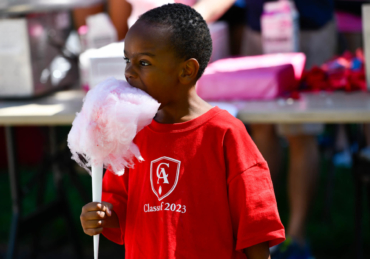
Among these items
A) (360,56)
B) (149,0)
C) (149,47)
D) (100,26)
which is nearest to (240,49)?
(360,56)

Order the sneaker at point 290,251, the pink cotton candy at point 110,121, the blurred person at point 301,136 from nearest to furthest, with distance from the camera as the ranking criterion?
the pink cotton candy at point 110,121
the sneaker at point 290,251
the blurred person at point 301,136

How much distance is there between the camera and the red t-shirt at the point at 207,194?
88 cm

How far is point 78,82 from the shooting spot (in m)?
2.19

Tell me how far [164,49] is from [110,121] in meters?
0.17

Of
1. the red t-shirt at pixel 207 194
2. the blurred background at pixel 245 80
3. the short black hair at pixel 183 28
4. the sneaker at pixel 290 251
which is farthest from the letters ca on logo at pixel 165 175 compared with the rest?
the sneaker at pixel 290 251

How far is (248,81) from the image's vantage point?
1.54 metres

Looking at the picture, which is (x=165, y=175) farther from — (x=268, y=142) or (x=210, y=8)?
(x=268, y=142)

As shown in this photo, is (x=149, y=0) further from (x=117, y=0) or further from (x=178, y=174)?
(x=178, y=174)

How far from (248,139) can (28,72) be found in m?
1.20

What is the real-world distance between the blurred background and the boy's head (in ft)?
1.63

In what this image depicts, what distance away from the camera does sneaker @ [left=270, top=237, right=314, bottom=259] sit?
1724mm

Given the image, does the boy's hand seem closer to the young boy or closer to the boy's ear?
the young boy

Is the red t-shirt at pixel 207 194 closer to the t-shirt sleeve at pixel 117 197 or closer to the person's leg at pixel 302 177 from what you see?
the t-shirt sleeve at pixel 117 197

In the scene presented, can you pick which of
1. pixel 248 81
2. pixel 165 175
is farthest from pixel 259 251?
pixel 248 81
